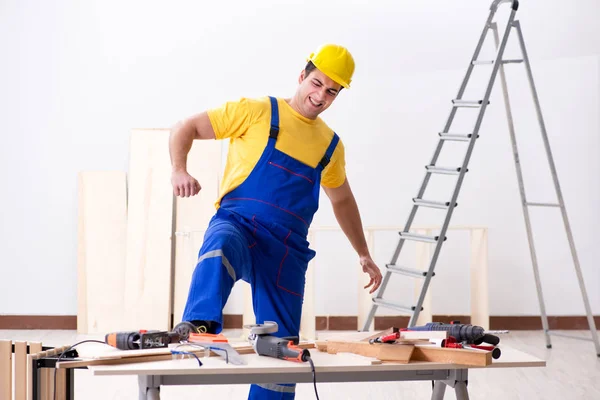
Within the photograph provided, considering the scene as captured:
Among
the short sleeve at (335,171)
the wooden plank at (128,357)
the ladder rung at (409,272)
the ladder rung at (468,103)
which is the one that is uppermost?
the ladder rung at (468,103)

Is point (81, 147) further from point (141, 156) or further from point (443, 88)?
point (443, 88)

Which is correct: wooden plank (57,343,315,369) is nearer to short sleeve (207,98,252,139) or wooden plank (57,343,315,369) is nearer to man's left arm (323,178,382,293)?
short sleeve (207,98,252,139)

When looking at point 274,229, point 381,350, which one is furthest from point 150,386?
point 274,229

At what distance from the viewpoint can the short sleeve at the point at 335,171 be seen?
11.4ft

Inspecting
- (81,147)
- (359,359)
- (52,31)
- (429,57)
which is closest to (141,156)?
(81,147)

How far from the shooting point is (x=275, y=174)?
3197mm

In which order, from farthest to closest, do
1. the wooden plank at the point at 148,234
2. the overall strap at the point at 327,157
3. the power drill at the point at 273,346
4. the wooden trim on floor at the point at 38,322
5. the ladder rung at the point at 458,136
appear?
the wooden trim on floor at the point at 38,322 → the wooden plank at the point at 148,234 → the ladder rung at the point at 458,136 → the overall strap at the point at 327,157 → the power drill at the point at 273,346

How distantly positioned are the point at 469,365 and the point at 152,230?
15.7 ft

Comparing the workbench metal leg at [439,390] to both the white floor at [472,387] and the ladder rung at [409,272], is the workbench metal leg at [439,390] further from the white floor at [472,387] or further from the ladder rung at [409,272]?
the ladder rung at [409,272]

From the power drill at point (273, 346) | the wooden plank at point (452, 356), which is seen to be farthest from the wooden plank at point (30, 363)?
the wooden plank at point (452, 356)

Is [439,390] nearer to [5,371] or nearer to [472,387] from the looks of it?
[5,371]

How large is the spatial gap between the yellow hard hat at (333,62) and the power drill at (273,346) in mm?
1205

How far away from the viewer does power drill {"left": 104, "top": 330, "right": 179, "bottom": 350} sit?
2342 millimetres

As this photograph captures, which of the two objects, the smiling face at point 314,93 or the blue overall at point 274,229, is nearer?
the blue overall at point 274,229
